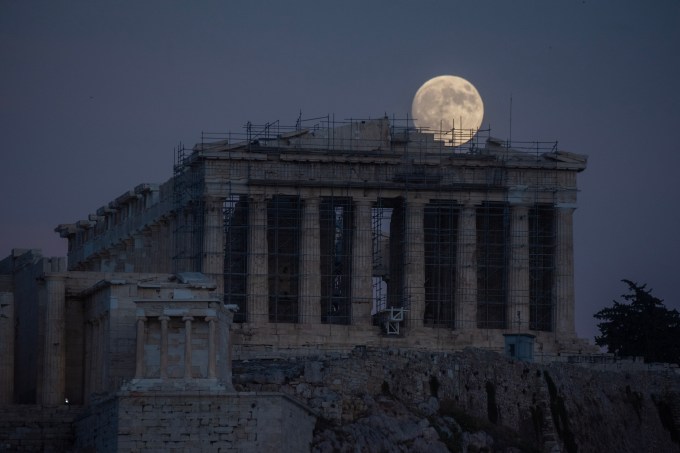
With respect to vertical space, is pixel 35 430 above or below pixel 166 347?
below

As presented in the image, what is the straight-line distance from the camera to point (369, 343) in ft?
367

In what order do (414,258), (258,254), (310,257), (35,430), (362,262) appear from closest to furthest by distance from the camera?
(35,430), (258,254), (310,257), (362,262), (414,258)

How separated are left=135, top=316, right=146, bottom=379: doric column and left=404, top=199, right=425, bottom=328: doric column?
105 feet

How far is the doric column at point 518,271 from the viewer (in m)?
116

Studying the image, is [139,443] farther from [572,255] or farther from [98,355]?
[572,255]

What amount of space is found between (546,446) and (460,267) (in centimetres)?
1598

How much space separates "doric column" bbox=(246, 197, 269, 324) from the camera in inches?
4493

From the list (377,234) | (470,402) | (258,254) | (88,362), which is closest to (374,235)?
(377,234)

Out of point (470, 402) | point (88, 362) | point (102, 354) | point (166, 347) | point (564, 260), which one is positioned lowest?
point (470, 402)

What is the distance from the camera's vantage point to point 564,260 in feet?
385

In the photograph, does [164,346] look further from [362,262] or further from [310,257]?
[362,262]

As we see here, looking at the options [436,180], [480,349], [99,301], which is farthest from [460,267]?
[99,301]

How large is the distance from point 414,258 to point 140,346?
32654mm

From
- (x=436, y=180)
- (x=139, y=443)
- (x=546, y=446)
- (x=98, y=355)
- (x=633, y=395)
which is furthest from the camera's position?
(x=436, y=180)
